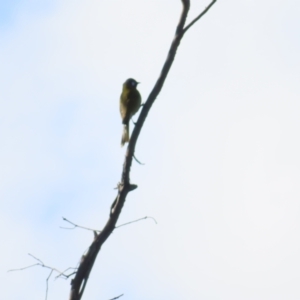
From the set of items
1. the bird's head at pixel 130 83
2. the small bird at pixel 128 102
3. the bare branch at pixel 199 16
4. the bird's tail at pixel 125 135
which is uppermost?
the bird's head at pixel 130 83

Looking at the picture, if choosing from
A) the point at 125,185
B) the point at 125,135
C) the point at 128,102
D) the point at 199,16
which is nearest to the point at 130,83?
the point at 128,102

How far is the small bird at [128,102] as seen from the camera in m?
7.33

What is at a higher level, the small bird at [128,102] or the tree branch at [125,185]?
the small bird at [128,102]

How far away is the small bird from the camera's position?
24.0ft

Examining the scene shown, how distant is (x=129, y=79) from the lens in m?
8.58

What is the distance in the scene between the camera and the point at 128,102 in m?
7.72

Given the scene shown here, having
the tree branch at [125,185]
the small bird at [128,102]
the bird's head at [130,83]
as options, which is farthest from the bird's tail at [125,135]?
the tree branch at [125,185]

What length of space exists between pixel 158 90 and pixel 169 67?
0.61 ft

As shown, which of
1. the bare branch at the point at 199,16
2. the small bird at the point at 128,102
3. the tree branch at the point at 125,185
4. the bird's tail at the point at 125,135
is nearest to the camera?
the tree branch at the point at 125,185

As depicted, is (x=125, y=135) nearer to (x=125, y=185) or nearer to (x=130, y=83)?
(x=130, y=83)

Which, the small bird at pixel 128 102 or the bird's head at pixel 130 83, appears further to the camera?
the bird's head at pixel 130 83

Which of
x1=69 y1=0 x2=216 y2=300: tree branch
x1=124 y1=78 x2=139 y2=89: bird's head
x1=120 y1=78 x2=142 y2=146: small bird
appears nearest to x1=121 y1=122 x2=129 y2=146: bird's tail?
x1=120 y1=78 x2=142 y2=146: small bird

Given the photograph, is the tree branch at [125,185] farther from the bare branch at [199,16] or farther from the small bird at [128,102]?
the small bird at [128,102]

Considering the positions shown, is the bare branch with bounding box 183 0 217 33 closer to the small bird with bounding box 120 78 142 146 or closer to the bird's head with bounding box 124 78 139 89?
the small bird with bounding box 120 78 142 146
